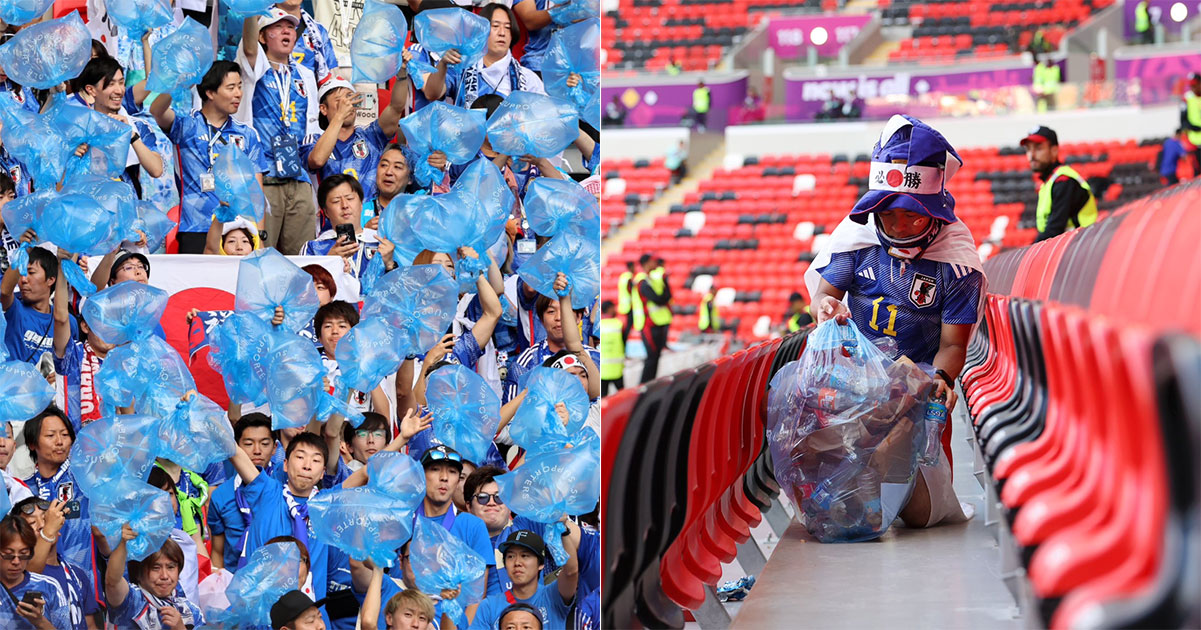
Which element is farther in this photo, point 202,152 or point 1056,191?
point 1056,191

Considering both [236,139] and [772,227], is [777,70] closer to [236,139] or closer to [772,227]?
[772,227]

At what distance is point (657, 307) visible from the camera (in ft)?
33.3

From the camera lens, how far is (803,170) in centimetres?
1675

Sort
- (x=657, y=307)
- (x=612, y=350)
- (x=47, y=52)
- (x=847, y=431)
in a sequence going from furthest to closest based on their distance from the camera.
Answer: (x=657, y=307) → (x=612, y=350) → (x=47, y=52) → (x=847, y=431)

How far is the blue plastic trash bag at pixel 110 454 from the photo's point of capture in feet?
12.7

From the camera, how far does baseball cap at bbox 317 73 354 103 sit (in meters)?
4.00

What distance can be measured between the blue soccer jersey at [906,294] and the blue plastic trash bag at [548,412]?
1174mm

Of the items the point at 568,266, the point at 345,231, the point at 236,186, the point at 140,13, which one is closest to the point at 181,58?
the point at 140,13

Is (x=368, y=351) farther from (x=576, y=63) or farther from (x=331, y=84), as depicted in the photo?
(x=576, y=63)

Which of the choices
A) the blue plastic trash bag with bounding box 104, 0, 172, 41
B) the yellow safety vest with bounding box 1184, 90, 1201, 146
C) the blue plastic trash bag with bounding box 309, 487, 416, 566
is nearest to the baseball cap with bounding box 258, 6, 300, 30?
the blue plastic trash bag with bounding box 104, 0, 172, 41

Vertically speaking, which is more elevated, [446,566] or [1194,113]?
[446,566]

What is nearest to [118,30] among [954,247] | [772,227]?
[954,247]

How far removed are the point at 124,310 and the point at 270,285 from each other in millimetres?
459

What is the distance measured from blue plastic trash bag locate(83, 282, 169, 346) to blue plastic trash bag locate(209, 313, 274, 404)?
0.21 meters
